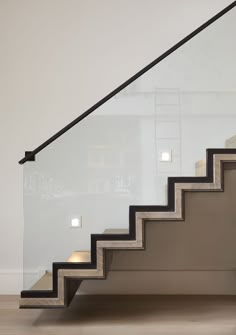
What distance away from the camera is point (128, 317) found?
3207mm

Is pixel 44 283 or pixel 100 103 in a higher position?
pixel 100 103

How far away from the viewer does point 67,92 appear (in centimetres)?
422

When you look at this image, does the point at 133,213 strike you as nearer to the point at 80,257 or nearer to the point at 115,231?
the point at 115,231

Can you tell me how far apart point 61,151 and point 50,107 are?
130cm

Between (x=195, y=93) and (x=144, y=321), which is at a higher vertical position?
(x=195, y=93)

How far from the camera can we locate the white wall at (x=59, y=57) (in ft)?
13.8

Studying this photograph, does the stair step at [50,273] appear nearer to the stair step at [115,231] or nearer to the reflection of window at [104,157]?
the stair step at [115,231]

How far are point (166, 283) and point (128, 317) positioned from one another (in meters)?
0.88

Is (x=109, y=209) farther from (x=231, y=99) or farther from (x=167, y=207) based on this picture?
(x=231, y=99)

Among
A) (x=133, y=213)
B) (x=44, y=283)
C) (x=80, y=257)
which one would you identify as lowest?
(x=44, y=283)

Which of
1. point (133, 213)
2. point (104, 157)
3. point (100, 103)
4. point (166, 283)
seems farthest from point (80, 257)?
point (166, 283)

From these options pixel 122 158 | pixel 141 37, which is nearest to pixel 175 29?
pixel 141 37

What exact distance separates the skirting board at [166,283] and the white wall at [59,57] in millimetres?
833

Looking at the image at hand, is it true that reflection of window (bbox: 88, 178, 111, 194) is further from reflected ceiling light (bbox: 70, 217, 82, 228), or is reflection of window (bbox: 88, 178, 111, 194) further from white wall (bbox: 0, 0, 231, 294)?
white wall (bbox: 0, 0, 231, 294)
